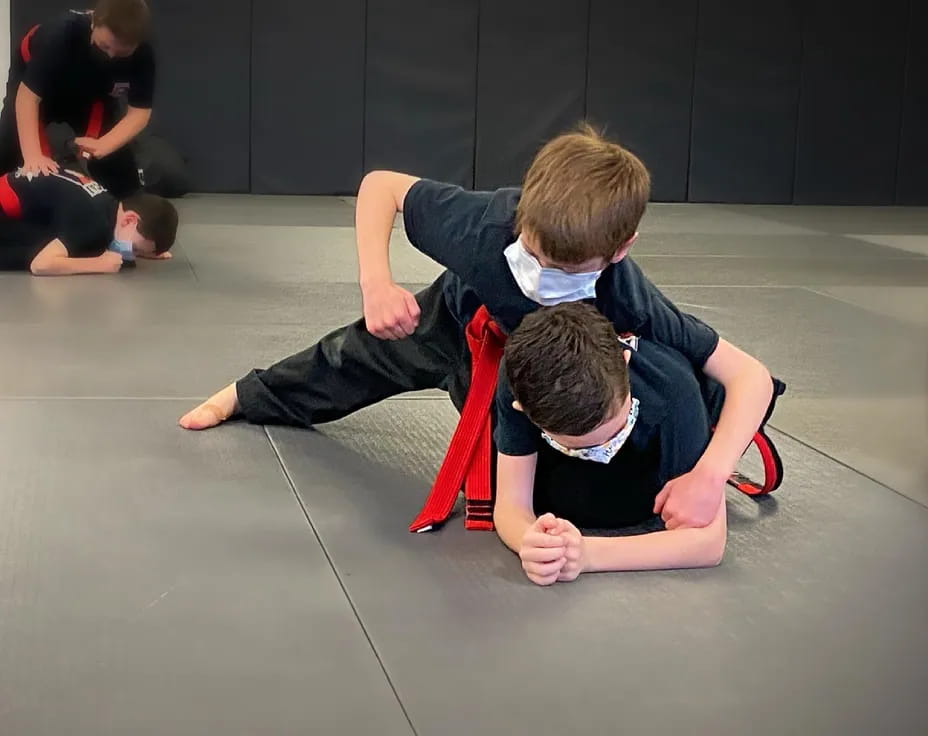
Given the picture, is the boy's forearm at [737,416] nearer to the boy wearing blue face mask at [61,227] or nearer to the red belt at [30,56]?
the boy wearing blue face mask at [61,227]

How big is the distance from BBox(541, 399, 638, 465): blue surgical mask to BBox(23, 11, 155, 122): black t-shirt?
3.80 metres

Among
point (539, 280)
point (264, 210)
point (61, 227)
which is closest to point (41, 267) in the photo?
point (61, 227)

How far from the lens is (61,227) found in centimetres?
540

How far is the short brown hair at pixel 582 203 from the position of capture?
208 cm

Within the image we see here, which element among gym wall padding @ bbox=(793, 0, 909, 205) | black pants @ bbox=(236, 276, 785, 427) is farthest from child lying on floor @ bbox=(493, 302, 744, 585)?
gym wall padding @ bbox=(793, 0, 909, 205)

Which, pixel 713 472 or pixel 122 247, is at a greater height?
pixel 713 472

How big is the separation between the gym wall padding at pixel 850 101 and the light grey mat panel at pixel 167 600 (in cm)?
755

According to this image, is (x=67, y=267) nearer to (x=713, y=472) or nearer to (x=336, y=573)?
(x=336, y=573)

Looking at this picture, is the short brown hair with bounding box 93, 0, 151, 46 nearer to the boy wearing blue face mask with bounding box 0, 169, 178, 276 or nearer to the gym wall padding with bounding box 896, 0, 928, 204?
the boy wearing blue face mask with bounding box 0, 169, 178, 276

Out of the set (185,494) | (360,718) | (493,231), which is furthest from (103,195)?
(360,718)

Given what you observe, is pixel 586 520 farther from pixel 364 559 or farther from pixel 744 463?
pixel 744 463

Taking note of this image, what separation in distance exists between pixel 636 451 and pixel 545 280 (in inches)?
15.0

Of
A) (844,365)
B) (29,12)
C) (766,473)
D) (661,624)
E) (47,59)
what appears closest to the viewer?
(661,624)

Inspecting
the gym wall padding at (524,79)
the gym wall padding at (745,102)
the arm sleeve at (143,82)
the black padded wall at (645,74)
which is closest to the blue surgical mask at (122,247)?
the arm sleeve at (143,82)
